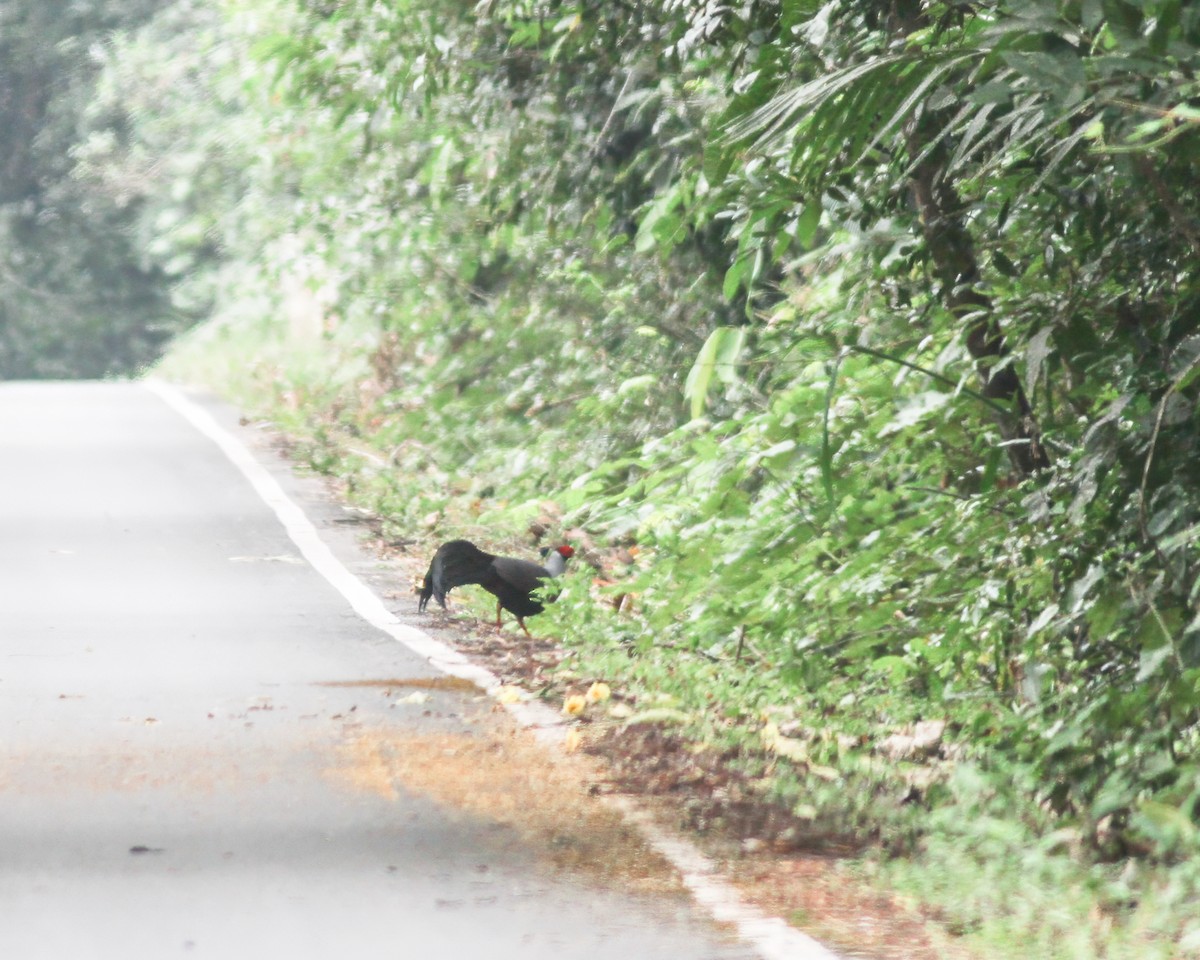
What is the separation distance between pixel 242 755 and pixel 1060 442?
3.31 meters

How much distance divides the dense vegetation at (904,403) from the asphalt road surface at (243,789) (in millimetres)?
1101

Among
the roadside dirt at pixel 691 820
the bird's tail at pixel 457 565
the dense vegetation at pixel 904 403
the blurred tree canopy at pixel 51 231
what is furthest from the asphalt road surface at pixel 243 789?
the blurred tree canopy at pixel 51 231

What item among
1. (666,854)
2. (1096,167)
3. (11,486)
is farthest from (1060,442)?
(11,486)

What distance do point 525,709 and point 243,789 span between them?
1.90 metres

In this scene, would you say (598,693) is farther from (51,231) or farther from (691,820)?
(51,231)

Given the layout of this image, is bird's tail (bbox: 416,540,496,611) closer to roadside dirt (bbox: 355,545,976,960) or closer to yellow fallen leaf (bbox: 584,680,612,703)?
roadside dirt (bbox: 355,545,976,960)

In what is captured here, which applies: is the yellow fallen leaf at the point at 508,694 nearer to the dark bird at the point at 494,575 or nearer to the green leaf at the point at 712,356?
the dark bird at the point at 494,575

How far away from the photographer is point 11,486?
1551 centimetres

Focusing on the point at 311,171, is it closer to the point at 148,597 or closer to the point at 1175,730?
the point at 148,597

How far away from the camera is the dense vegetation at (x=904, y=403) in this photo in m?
5.39

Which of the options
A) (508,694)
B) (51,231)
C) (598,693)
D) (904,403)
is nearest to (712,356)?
(904,403)

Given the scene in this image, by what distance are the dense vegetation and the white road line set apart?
1.81 feet

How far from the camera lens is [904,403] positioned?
7.54m

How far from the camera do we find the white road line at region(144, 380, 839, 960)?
17.7ft
